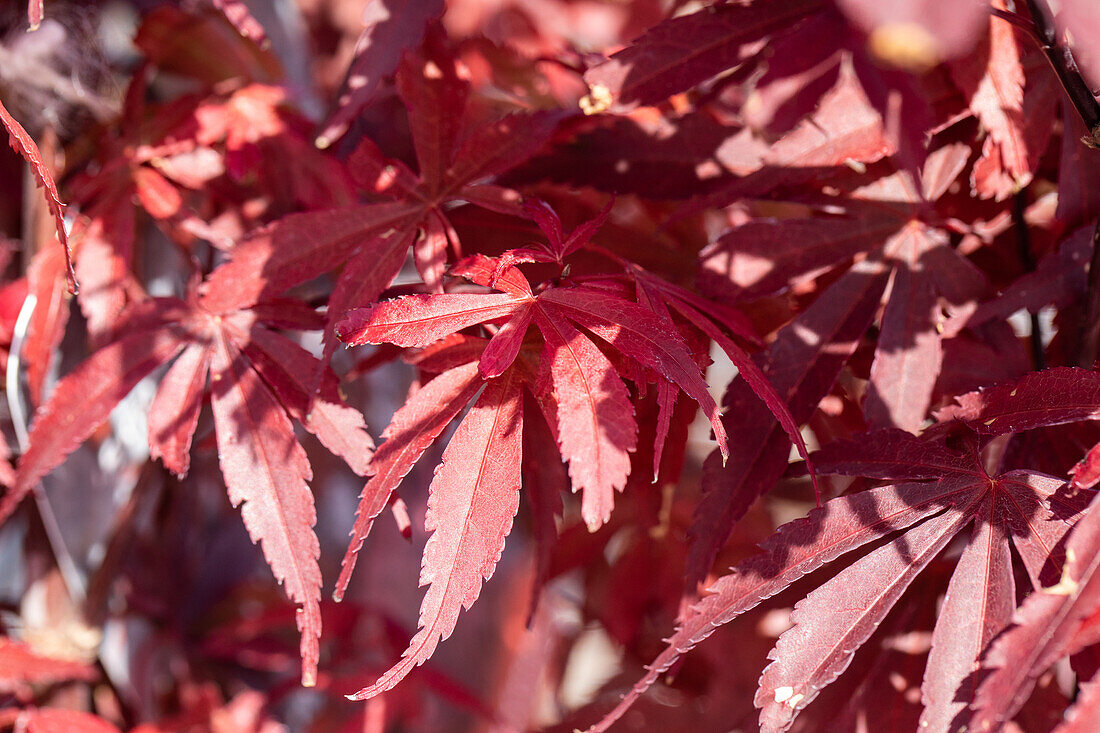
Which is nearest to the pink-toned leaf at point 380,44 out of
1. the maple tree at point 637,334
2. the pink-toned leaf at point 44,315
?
the maple tree at point 637,334

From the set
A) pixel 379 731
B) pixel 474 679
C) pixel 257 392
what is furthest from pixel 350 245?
pixel 474 679

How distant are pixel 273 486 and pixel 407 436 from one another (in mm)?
122

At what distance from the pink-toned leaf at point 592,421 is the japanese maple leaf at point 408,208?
0.12 metres

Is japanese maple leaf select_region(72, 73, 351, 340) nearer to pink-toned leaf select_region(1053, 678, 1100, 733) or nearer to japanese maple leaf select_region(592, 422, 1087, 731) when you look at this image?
japanese maple leaf select_region(592, 422, 1087, 731)

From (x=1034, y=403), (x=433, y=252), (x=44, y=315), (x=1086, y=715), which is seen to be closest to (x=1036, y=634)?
(x=1086, y=715)

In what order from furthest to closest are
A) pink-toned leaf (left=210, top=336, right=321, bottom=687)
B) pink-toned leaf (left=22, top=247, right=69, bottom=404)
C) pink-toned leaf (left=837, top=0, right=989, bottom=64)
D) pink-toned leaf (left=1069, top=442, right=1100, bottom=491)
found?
pink-toned leaf (left=22, top=247, right=69, bottom=404) < pink-toned leaf (left=210, top=336, right=321, bottom=687) < pink-toned leaf (left=1069, top=442, right=1100, bottom=491) < pink-toned leaf (left=837, top=0, right=989, bottom=64)

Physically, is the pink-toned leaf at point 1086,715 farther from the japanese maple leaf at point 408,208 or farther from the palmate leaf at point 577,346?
the japanese maple leaf at point 408,208

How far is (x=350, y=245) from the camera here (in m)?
0.54

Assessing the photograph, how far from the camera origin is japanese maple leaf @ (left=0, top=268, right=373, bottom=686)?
491 millimetres

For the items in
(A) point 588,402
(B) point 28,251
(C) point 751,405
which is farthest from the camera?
(B) point 28,251

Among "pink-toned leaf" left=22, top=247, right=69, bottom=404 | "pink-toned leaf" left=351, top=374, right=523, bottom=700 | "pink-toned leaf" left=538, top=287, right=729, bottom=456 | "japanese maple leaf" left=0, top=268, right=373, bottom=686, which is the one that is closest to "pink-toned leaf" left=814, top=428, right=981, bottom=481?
"pink-toned leaf" left=538, top=287, right=729, bottom=456

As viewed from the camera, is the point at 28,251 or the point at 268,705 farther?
the point at 268,705

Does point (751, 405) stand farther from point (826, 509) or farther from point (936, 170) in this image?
point (936, 170)

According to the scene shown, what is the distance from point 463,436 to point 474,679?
1122 mm
